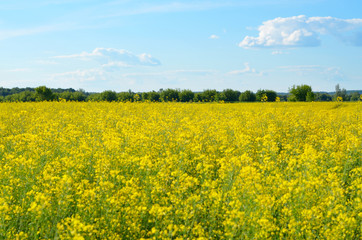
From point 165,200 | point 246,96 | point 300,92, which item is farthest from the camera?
point 246,96

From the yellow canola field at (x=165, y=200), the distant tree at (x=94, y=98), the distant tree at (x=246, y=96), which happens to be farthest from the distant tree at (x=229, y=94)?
the yellow canola field at (x=165, y=200)

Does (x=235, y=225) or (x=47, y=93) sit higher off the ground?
(x=47, y=93)

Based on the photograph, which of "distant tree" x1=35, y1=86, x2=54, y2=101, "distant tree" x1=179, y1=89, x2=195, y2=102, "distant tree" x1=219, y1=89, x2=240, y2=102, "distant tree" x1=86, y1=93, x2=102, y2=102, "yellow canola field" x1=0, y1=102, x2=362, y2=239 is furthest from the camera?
"distant tree" x1=219, y1=89, x2=240, y2=102

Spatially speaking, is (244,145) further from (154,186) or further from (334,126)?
(334,126)

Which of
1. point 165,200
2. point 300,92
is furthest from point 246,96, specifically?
point 165,200

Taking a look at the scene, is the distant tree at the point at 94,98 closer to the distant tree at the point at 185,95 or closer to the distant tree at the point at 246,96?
the distant tree at the point at 185,95

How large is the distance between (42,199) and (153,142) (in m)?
4.35

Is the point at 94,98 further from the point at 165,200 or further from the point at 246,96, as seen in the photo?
the point at 246,96

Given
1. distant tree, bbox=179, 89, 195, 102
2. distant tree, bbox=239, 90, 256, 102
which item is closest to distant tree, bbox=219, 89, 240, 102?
distant tree, bbox=239, 90, 256, 102

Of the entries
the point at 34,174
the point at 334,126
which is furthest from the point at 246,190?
the point at 334,126

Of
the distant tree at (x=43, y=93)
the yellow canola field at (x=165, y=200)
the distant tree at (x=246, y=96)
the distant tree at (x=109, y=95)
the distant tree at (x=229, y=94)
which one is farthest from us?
the distant tree at (x=246, y=96)

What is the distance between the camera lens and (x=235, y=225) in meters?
3.68

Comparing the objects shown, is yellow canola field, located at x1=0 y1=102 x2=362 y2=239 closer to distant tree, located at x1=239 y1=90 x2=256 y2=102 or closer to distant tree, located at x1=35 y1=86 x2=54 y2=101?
distant tree, located at x1=35 y1=86 x2=54 y2=101

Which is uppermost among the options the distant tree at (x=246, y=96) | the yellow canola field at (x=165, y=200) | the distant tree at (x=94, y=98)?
the distant tree at (x=246, y=96)
